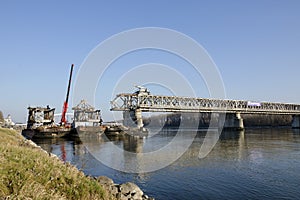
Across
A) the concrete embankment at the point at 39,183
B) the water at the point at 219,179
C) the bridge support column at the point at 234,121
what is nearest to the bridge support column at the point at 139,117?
the bridge support column at the point at 234,121

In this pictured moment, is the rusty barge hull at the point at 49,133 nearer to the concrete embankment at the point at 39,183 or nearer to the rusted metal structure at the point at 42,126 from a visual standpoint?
the rusted metal structure at the point at 42,126

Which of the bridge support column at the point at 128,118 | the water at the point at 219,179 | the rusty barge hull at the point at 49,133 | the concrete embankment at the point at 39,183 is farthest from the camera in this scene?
the bridge support column at the point at 128,118

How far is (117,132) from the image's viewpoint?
83.8m

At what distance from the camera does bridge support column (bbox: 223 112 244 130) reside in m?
125

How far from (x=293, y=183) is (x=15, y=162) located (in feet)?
62.8

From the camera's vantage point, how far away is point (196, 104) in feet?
420

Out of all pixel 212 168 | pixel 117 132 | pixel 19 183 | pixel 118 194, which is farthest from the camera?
pixel 117 132

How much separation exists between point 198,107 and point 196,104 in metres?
5.37

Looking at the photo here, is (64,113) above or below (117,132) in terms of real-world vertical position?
above

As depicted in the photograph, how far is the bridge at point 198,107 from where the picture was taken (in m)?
106

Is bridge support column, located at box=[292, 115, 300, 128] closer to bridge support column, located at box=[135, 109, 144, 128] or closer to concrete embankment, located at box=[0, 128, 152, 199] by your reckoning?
bridge support column, located at box=[135, 109, 144, 128]

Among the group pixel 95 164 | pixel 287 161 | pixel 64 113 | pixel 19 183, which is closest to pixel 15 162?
pixel 19 183

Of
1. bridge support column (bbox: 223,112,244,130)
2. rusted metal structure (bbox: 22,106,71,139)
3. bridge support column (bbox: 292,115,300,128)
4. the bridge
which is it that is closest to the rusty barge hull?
rusted metal structure (bbox: 22,106,71,139)

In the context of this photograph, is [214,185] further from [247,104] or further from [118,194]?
[247,104]
